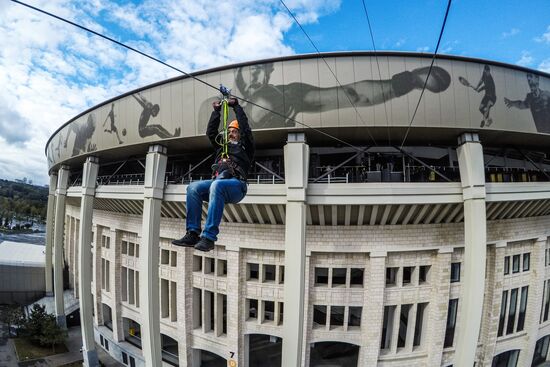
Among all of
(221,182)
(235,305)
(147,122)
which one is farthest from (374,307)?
(147,122)

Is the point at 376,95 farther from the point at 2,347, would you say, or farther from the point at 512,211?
the point at 2,347

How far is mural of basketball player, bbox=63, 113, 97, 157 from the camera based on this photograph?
1822cm

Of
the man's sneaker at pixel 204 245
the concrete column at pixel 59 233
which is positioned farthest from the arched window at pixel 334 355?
the concrete column at pixel 59 233

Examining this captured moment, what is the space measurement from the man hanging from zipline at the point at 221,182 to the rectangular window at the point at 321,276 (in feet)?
39.1

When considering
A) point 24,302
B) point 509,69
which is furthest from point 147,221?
point 24,302

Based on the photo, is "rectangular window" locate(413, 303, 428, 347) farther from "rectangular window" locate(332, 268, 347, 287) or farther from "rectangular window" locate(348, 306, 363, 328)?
"rectangular window" locate(332, 268, 347, 287)

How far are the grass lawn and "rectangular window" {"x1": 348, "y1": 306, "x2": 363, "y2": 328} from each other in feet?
80.7

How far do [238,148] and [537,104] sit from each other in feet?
53.7

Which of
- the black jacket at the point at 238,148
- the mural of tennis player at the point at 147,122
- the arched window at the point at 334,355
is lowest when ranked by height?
A: the arched window at the point at 334,355

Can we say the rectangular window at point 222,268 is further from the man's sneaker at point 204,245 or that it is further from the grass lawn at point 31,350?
the grass lawn at point 31,350

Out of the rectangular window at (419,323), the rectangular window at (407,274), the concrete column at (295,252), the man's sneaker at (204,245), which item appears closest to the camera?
the man's sneaker at (204,245)

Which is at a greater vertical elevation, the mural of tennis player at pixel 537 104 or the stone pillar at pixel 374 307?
the mural of tennis player at pixel 537 104

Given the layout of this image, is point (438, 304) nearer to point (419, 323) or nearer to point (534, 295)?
point (419, 323)

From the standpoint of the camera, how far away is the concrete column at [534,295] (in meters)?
17.1
